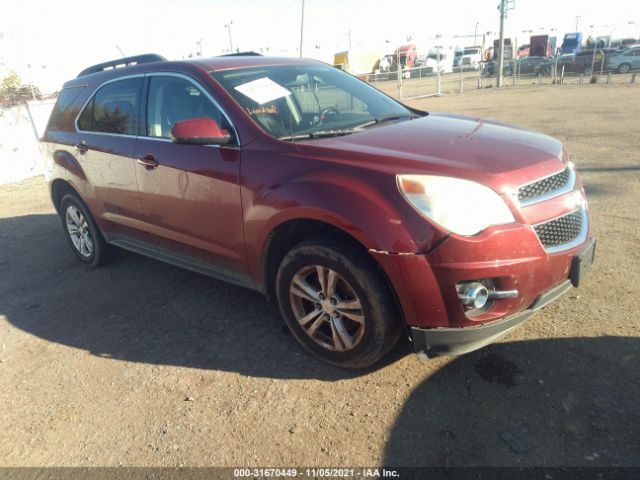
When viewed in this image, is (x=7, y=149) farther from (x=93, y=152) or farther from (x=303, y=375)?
(x=303, y=375)

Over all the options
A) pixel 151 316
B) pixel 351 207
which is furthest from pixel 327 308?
pixel 151 316

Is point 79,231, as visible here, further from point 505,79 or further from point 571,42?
point 571,42

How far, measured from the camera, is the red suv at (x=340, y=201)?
238cm

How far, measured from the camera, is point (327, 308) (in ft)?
9.30

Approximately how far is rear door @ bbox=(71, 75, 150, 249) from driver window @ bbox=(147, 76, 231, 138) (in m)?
0.21

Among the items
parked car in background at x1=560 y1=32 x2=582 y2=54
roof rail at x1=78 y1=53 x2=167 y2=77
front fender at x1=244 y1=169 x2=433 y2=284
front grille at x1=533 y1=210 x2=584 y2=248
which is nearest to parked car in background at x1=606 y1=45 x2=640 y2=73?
parked car in background at x1=560 y1=32 x2=582 y2=54

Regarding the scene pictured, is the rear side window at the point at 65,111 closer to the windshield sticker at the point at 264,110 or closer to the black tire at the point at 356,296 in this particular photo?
the windshield sticker at the point at 264,110

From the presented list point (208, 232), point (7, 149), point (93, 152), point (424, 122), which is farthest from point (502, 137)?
point (7, 149)

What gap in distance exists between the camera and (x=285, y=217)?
281 cm

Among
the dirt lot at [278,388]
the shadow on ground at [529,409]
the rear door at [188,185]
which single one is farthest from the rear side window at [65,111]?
the shadow on ground at [529,409]

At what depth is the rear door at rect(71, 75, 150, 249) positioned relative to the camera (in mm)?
3959

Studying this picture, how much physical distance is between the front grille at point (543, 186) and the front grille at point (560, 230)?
16cm

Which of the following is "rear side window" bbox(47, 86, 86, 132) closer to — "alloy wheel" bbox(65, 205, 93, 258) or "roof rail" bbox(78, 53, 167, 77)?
"roof rail" bbox(78, 53, 167, 77)

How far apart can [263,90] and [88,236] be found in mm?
2707
